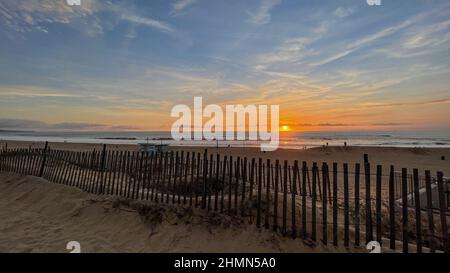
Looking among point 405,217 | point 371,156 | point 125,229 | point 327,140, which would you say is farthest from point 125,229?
point 327,140

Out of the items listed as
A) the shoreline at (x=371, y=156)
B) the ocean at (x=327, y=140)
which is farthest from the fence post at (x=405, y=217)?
the ocean at (x=327, y=140)

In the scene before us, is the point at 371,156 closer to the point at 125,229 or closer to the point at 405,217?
the point at 405,217

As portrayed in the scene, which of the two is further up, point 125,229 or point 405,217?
point 405,217

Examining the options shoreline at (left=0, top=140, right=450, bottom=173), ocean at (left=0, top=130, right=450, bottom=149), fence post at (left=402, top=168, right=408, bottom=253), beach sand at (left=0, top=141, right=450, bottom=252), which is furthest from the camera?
ocean at (left=0, top=130, right=450, bottom=149)

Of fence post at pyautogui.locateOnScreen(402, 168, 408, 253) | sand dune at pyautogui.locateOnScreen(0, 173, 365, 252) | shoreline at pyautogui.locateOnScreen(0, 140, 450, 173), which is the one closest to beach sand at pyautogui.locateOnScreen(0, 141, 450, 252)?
sand dune at pyautogui.locateOnScreen(0, 173, 365, 252)

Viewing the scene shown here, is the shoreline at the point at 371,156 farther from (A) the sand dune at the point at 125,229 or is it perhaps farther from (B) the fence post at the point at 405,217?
(A) the sand dune at the point at 125,229

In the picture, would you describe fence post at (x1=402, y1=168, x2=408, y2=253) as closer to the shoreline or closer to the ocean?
the shoreline

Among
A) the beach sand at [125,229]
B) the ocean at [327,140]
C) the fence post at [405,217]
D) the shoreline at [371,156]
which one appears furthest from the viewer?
the ocean at [327,140]
